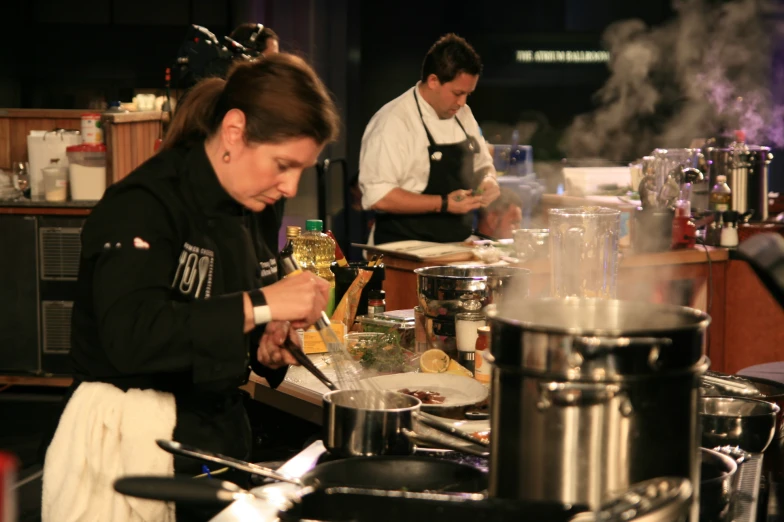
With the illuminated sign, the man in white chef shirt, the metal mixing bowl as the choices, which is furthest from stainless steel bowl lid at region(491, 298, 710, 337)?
the illuminated sign

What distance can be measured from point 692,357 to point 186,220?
0.98 meters

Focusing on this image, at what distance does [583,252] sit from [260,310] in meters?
1.46

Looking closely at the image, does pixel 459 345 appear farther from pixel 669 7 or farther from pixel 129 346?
pixel 669 7

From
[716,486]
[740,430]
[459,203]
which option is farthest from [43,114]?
[716,486]

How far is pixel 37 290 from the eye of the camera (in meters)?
5.75

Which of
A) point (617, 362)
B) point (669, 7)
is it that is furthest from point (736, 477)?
point (669, 7)

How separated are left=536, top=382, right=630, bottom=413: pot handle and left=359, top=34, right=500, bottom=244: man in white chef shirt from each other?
3432mm

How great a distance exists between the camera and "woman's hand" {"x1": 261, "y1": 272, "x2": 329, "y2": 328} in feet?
5.33

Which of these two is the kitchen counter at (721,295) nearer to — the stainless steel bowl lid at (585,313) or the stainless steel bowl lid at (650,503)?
the stainless steel bowl lid at (585,313)

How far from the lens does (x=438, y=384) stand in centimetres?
220

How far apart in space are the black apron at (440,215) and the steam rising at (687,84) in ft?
4.08

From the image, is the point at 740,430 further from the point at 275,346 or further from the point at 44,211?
the point at 44,211

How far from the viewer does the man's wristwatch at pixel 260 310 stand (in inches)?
63.5

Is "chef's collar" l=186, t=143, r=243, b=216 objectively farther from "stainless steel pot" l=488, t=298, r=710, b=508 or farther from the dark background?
the dark background
